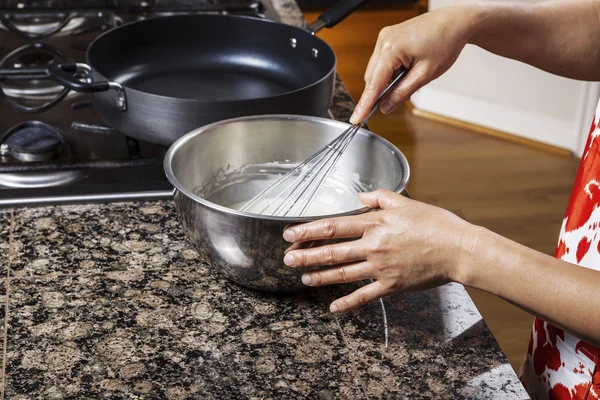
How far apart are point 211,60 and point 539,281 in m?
0.77

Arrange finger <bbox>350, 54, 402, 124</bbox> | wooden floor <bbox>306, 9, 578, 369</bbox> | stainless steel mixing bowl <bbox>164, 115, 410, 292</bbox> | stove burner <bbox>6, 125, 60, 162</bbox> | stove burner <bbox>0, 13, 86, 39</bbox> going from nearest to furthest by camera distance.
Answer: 1. stainless steel mixing bowl <bbox>164, 115, 410, 292</bbox>
2. finger <bbox>350, 54, 402, 124</bbox>
3. stove burner <bbox>6, 125, 60, 162</bbox>
4. stove burner <bbox>0, 13, 86, 39</bbox>
5. wooden floor <bbox>306, 9, 578, 369</bbox>

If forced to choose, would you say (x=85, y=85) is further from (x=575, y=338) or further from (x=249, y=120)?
(x=575, y=338)

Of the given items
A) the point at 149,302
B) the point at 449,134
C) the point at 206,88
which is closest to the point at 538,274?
the point at 149,302

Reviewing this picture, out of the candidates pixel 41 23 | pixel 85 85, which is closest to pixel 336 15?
pixel 85 85

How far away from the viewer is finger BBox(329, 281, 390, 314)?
2.41 feet

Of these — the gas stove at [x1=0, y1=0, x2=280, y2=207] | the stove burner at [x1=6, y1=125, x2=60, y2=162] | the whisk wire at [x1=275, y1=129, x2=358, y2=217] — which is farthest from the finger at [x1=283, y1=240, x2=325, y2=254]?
the stove burner at [x1=6, y1=125, x2=60, y2=162]

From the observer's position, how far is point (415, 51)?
3.00 feet

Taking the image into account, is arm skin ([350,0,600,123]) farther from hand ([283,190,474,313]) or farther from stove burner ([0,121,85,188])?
stove burner ([0,121,85,188])

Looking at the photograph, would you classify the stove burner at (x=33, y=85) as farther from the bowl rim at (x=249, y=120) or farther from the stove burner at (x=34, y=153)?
the bowl rim at (x=249, y=120)

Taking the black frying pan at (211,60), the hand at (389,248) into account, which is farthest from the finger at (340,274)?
the black frying pan at (211,60)

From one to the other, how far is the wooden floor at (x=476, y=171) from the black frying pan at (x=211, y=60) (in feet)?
3.82

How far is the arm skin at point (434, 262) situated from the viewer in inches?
26.6

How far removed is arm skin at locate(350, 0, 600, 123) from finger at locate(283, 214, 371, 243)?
0.21 metres

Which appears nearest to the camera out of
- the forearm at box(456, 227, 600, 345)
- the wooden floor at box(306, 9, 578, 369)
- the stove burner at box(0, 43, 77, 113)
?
the forearm at box(456, 227, 600, 345)
